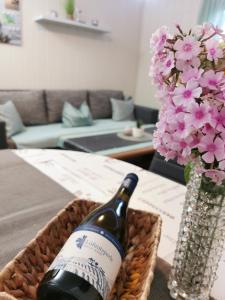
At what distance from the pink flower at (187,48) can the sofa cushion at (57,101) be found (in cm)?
313

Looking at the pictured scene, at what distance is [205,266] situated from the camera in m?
0.53

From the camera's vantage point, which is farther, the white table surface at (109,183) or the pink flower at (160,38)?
the white table surface at (109,183)

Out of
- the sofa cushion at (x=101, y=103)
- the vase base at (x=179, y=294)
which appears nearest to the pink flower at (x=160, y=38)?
the vase base at (x=179, y=294)

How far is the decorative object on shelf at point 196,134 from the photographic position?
16.1 inches

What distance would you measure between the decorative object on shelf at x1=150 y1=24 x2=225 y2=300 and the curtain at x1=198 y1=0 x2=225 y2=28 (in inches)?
132

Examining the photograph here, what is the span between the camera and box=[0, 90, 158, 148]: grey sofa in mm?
2801

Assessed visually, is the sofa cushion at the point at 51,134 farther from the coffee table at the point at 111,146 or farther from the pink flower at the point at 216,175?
the pink flower at the point at 216,175

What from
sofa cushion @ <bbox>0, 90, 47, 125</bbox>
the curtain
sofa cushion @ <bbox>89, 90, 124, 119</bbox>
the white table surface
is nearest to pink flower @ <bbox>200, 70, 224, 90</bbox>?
the white table surface

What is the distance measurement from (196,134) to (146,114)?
12.0 ft

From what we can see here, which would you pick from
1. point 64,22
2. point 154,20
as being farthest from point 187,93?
point 154,20

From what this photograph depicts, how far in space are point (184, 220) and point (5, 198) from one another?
2.01ft

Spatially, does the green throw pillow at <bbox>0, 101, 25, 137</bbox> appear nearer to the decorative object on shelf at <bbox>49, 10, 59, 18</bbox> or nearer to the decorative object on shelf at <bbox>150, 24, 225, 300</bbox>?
the decorative object on shelf at <bbox>49, 10, 59, 18</bbox>

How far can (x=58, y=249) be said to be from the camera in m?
0.61

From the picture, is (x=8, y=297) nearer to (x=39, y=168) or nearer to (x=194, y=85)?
(x=194, y=85)
